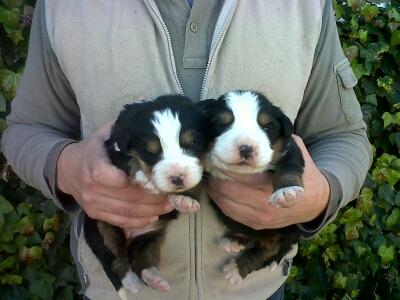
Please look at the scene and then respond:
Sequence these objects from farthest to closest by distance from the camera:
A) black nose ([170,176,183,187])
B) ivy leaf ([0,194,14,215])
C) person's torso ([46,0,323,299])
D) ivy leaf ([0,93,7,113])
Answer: ivy leaf ([0,194,14,215])
ivy leaf ([0,93,7,113])
person's torso ([46,0,323,299])
black nose ([170,176,183,187])

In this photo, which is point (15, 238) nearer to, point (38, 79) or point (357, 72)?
point (38, 79)

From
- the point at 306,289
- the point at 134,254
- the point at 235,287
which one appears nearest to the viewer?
the point at 235,287

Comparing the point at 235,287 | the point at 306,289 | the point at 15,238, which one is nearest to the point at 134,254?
the point at 235,287

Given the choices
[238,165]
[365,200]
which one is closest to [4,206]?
[238,165]

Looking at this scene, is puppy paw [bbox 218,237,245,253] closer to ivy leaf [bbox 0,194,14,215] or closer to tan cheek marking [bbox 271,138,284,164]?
tan cheek marking [bbox 271,138,284,164]

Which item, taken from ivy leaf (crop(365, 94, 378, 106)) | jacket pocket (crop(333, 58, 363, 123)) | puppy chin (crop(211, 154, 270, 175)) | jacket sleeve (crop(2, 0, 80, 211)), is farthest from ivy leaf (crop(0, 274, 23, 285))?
ivy leaf (crop(365, 94, 378, 106))

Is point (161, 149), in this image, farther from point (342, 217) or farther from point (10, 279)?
point (342, 217)
